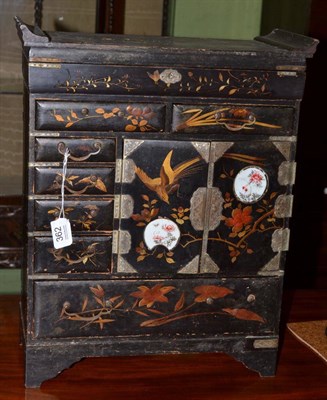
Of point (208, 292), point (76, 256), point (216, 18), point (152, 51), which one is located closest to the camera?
point (152, 51)

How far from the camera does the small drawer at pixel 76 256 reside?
2.55m

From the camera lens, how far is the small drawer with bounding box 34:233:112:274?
2553mm

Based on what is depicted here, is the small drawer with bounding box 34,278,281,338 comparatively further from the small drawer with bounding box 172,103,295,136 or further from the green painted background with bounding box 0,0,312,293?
the green painted background with bounding box 0,0,312,293

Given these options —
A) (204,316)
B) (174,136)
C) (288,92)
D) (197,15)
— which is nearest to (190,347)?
(204,316)

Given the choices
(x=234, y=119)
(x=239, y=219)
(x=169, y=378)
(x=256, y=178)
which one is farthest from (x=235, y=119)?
(x=169, y=378)

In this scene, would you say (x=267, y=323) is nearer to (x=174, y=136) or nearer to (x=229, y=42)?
(x=174, y=136)

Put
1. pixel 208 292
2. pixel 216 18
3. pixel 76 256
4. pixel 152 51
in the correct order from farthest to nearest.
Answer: pixel 216 18 < pixel 208 292 < pixel 76 256 < pixel 152 51

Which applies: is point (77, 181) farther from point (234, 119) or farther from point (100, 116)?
point (234, 119)

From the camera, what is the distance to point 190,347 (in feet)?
8.87

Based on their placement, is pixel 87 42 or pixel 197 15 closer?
pixel 87 42

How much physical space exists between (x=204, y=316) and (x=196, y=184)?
0.40 metres

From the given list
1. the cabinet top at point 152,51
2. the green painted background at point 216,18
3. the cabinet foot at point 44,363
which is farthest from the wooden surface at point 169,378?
the green painted background at point 216,18

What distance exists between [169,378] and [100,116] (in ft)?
2.67

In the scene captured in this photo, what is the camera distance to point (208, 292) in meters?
2.69
